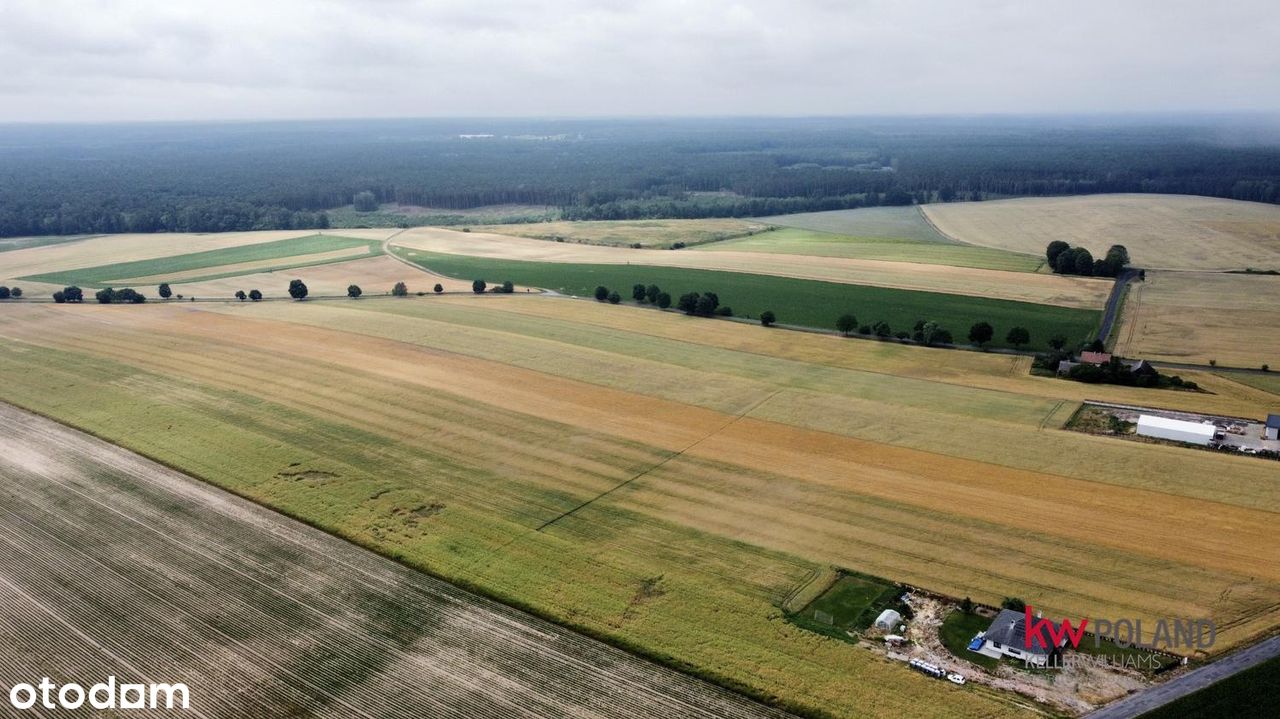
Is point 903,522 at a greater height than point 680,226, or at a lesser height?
lesser

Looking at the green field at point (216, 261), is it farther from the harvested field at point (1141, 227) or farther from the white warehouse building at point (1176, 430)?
the white warehouse building at point (1176, 430)

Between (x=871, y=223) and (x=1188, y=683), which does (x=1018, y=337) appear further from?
(x=871, y=223)

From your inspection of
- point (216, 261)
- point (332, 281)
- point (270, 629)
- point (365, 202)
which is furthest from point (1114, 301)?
point (365, 202)

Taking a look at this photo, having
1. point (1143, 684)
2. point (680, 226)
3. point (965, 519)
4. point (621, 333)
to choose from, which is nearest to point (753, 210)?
point (680, 226)

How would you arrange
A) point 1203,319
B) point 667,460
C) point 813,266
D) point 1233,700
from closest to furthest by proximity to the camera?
point 1233,700, point 667,460, point 1203,319, point 813,266

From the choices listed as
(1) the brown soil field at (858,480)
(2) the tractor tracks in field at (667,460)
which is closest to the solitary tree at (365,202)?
(1) the brown soil field at (858,480)

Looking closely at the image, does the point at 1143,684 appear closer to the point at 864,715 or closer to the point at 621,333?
the point at 864,715
